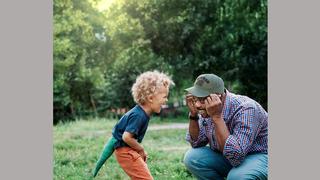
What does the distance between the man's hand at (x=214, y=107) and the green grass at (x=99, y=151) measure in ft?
3.10

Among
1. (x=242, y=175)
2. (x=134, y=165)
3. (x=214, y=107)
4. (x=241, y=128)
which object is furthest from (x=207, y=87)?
(x=134, y=165)

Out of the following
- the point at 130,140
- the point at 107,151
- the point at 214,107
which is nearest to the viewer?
the point at 214,107

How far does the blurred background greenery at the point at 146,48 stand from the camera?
15.9 ft

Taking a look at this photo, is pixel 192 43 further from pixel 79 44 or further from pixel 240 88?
pixel 79 44

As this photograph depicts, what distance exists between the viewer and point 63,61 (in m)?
4.99

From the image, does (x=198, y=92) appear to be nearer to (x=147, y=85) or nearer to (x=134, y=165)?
(x=147, y=85)

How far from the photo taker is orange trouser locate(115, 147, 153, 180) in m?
3.84

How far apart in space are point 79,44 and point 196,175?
5.53 feet

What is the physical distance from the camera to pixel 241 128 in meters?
3.58

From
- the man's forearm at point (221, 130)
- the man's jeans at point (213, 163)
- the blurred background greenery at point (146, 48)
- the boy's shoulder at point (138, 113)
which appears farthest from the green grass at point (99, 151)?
the man's forearm at point (221, 130)

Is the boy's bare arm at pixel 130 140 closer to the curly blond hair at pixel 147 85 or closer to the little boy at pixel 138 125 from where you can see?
the little boy at pixel 138 125

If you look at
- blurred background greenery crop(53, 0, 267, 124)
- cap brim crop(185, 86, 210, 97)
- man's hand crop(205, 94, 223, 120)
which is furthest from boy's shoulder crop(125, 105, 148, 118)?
blurred background greenery crop(53, 0, 267, 124)

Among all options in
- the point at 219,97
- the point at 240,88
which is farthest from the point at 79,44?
the point at 219,97

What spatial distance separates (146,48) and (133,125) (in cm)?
135
